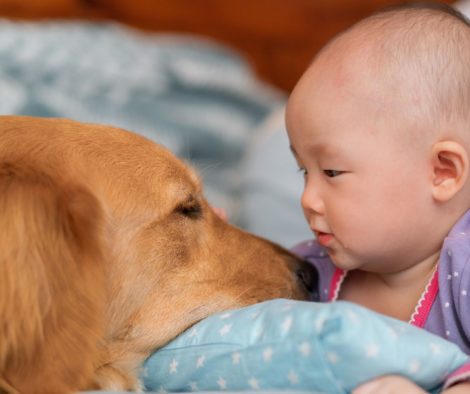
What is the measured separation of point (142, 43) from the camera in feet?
10.5

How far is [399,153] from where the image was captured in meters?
1.39

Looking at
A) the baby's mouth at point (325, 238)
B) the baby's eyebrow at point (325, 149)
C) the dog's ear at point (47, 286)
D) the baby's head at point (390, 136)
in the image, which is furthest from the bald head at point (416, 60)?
the dog's ear at point (47, 286)

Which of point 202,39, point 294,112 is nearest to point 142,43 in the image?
point 202,39

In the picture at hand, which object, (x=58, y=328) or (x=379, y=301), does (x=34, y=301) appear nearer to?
(x=58, y=328)

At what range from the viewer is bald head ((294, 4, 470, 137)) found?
138 centimetres

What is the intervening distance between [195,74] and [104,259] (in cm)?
201

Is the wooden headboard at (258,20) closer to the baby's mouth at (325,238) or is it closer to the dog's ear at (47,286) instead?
the baby's mouth at (325,238)

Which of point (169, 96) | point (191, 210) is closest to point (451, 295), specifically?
point (191, 210)

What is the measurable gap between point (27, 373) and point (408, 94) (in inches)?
31.4

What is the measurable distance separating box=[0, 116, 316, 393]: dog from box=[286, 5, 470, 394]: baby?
0.70 ft

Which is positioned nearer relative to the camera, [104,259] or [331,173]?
[104,259]

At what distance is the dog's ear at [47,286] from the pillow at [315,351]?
0.68ft

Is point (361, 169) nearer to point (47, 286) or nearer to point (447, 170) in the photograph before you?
point (447, 170)

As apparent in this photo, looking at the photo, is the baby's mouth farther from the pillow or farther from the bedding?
the bedding
